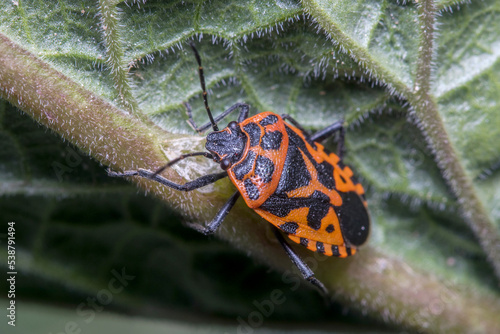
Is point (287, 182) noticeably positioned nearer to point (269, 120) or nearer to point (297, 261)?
point (269, 120)

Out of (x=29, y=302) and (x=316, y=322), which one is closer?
(x=29, y=302)

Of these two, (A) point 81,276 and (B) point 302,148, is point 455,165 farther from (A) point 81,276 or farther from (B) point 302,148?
(A) point 81,276

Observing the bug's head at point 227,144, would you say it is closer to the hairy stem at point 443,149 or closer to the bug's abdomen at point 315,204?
the bug's abdomen at point 315,204

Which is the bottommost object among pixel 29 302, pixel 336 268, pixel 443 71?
pixel 29 302

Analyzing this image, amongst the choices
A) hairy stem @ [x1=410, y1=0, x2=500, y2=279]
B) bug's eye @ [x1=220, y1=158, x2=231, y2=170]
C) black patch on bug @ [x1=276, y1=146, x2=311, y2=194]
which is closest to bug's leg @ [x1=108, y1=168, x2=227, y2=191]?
bug's eye @ [x1=220, y1=158, x2=231, y2=170]

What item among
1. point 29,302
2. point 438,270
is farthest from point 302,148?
point 29,302

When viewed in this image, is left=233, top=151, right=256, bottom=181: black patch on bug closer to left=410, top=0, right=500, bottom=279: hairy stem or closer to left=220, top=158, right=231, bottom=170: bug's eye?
left=220, top=158, right=231, bottom=170: bug's eye
